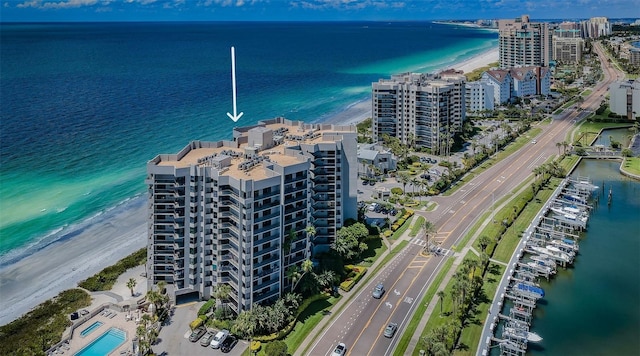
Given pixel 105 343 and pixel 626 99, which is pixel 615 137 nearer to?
pixel 626 99

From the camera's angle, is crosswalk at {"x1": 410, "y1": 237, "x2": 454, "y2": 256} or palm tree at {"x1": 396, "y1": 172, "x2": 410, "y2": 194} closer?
crosswalk at {"x1": 410, "y1": 237, "x2": 454, "y2": 256}

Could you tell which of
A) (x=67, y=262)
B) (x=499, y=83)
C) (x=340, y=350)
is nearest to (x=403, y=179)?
(x=340, y=350)

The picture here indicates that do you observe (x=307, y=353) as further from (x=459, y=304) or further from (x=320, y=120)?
(x=320, y=120)

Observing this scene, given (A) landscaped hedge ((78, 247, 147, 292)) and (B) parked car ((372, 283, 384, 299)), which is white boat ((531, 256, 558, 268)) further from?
(A) landscaped hedge ((78, 247, 147, 292))

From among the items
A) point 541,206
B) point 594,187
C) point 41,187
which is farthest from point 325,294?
point 41,187

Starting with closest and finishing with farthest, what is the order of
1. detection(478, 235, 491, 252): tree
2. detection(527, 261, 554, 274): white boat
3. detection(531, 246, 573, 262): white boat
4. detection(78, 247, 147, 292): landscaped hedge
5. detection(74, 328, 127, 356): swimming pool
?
detection(74, 328, 127, 356): swimming pool, detection(78, 247, 147, 292): landscaped hedge, detection(527, 261, 554, 274): white boat, detection(478, 235, 491, 252): tree, detection(531, 246, 573, 262): white boat

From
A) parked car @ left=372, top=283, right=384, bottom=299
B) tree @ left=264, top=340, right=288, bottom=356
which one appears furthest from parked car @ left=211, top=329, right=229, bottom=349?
parked car @ left=372, top=283, right=384, bottom=299

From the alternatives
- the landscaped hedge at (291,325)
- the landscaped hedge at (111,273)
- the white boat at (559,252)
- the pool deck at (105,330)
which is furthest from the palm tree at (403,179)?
the pool deck at (105,330)

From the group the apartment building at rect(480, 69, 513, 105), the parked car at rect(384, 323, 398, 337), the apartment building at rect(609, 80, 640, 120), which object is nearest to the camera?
the parked car at rect(384, 323, 398, 337)
